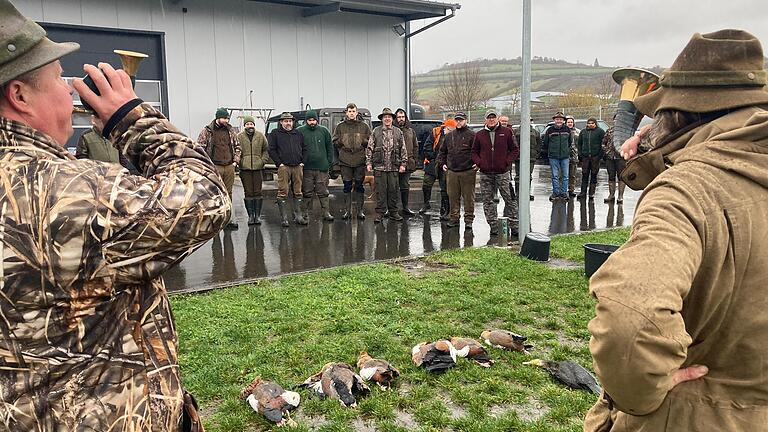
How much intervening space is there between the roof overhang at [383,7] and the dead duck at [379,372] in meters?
18.8

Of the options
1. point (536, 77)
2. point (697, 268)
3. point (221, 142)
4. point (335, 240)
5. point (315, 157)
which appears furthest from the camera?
point (536, 77)

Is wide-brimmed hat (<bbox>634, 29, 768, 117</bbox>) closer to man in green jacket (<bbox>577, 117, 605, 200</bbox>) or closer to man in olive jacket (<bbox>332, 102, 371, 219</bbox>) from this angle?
man in olive jacket (<bbox>332, 102, 371, 219</bbox>)

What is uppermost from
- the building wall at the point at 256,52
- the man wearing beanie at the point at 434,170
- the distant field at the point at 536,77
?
the distant field at the point at 536,77

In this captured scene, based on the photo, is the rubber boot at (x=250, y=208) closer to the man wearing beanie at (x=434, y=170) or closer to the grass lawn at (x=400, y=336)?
the man wearing beanie at (x=434, y=170)

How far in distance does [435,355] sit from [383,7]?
19.9m

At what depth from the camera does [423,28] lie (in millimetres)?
23594

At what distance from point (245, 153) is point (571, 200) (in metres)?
8.02

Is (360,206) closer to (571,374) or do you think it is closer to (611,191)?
(611,191)

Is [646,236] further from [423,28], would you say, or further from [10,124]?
[423,28]

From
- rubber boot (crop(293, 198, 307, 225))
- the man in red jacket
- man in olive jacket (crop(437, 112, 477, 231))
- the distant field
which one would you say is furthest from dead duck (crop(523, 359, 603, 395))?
the distant field

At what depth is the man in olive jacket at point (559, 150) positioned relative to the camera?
45.9 ft

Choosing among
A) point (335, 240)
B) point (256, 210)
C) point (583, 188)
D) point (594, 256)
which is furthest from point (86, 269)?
point (583, 188)

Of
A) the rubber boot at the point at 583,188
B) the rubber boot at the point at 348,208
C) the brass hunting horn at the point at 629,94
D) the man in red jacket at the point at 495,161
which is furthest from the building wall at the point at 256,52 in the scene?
the brass hunting horn at the point at 629,94

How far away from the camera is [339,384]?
4.05 m
